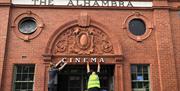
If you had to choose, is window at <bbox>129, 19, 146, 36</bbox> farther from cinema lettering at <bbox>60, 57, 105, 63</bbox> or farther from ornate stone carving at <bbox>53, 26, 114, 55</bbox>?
cinema lettering at <bbox>60, 57, 105, 63</bbox>

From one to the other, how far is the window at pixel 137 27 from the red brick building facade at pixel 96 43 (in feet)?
0.59

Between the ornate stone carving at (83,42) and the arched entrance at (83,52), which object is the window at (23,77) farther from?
the ornate stone carving at (83,42)

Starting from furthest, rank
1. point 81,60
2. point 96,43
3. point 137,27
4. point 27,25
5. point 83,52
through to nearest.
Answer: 1. point 137,27
2. point 27,25
3. point 96,43
4. point 83,52
5. point 81,60

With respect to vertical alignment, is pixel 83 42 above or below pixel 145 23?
below

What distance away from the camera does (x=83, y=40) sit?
1538 cm

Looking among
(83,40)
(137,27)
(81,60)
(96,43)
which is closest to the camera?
(81,60)

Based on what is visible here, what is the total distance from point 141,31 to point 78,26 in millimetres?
3528

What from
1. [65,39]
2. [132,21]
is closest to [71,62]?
[65,39]

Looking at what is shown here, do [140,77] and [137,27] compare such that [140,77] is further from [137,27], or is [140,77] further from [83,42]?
[83,42]

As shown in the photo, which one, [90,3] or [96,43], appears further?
[90,3]

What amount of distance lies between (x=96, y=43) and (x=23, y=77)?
4258mm

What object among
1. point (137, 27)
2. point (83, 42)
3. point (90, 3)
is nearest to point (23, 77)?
point (83, 42)

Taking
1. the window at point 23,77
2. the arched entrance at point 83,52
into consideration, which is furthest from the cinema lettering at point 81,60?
the window at point 23,77

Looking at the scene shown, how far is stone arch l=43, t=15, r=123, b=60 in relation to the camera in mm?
15250
